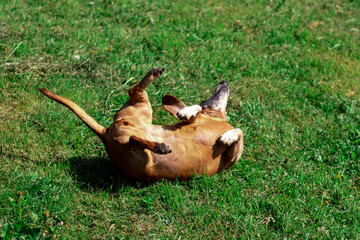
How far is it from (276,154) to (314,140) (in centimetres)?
56

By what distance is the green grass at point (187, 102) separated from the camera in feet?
10.6

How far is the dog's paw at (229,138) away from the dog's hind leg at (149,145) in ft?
2.10

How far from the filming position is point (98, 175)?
11.8ft

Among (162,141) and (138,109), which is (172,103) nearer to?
(138,109)

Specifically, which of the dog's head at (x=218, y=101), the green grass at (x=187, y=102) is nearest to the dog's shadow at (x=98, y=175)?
the green grass at (x=187, y=102)

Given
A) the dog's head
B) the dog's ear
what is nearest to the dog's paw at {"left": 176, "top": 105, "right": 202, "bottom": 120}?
the dog's ear

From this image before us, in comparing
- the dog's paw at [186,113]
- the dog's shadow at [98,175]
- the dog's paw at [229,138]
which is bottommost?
the dog's shadow at [98,175]

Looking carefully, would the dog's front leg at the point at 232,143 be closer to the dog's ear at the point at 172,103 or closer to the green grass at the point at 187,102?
the green grass at the point at 187,102

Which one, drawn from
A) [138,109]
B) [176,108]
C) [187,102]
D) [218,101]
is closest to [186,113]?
[176,108]

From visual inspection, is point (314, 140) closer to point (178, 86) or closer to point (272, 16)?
point (178, 86)

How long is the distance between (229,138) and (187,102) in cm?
130

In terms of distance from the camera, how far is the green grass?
3227mm

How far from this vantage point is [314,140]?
4500mm

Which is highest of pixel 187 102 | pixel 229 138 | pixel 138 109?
pixel 138 109
